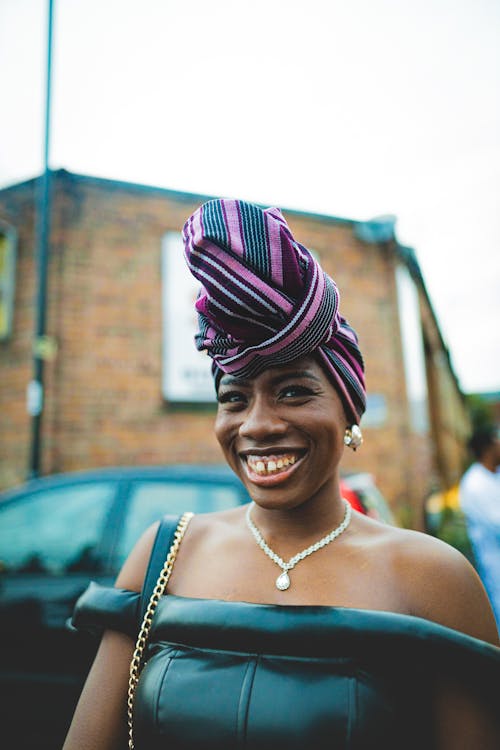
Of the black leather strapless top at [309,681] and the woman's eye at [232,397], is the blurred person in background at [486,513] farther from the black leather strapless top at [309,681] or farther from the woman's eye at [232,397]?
the woman's eye at [232,397]

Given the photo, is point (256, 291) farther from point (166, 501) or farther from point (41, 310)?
point (41, 310)

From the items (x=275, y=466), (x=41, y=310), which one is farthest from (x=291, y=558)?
(x=41, y=310)

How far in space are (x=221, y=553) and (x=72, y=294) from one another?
7182 millimetres

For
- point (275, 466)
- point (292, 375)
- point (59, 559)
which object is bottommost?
point (59, 559)

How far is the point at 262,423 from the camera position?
1.33 m

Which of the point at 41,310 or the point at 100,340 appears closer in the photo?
the point at 41,310

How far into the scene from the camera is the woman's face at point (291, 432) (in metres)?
1.33

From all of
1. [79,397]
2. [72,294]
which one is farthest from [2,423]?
[72,294]

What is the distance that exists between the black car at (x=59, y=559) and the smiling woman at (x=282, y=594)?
70.2 inches

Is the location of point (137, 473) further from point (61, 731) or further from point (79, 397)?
point (79, 397)

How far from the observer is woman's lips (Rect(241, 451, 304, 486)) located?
1335 mm

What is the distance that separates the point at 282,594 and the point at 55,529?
8.30 ft

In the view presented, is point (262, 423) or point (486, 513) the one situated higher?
point (262, 423)

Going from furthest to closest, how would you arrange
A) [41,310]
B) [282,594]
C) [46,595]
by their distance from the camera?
[41,310] → [46,595] → [282,594]
